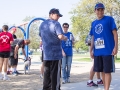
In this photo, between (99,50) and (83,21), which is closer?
(99,50)

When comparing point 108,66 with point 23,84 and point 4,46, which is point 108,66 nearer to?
point 23,84

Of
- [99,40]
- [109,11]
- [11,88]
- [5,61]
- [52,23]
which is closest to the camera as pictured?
[52,23]

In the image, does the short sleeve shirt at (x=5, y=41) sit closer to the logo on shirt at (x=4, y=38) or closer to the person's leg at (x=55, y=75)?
the logo on shirt at (x=4, y=38)

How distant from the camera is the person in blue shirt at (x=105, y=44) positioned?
5.28m

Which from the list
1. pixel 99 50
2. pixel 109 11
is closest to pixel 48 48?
pixel 99 50

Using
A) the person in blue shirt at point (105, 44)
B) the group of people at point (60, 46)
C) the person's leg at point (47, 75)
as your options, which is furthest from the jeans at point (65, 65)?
the person's leg at point (47, 75)

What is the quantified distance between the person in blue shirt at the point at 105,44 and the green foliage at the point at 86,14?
2687 cm


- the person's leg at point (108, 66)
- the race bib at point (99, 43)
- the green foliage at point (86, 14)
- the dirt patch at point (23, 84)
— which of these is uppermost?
the green foliage at point (86, 14)

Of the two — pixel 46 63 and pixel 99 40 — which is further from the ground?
pixel 99 40

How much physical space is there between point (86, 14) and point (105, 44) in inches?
1143

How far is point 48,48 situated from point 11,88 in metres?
2.35

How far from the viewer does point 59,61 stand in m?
5.20

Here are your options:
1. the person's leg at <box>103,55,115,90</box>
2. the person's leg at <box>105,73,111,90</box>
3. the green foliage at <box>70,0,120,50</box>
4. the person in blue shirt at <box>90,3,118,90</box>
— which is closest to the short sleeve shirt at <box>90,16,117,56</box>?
the person in blue shirt at <box>90,3,118,90</box>

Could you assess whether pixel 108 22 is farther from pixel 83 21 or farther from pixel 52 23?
pixel 83 21
